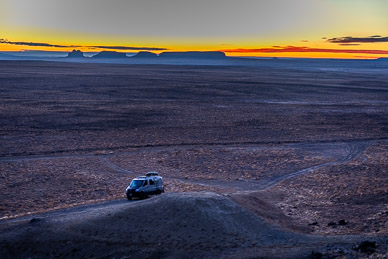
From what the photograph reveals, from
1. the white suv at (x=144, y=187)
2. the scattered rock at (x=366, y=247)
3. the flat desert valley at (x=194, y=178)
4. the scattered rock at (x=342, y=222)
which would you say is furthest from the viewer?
the white suv at (x=144, y=187)

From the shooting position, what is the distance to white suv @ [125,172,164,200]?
25016mm

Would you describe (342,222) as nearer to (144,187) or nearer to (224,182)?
(144,187)

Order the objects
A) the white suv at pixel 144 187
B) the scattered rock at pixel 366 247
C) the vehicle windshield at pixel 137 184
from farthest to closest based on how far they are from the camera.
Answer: the vehicle windshield at pixel 137 184
the white suv at pixel 144 187
the scattered rock at pixel 366 247

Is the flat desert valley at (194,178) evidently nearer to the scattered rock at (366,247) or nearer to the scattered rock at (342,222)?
the scattered rock at (366,247)

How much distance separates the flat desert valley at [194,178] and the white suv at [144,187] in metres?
0.96

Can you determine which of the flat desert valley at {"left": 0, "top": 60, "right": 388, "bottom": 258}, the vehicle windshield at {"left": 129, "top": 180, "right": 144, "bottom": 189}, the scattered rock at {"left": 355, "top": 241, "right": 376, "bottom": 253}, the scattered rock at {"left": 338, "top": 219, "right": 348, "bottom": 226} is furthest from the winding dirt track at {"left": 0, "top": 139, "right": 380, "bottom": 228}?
the scattered rock at {"left": 355, "top": 241, "right": 376, "bottom": 253}

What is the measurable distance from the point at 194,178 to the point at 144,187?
7375 mm

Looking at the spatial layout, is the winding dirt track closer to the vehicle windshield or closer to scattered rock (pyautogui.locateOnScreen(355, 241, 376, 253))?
the vehicle windshield

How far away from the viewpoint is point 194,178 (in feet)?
105

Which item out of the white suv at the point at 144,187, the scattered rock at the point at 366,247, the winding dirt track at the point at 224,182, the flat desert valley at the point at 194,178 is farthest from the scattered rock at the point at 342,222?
the white suv at the point at 144,187

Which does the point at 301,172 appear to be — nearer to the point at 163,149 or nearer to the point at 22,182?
the point at 163,149

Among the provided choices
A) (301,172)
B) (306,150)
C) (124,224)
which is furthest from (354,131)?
(124,224)

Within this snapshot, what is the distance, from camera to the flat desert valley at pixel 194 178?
17969 mm

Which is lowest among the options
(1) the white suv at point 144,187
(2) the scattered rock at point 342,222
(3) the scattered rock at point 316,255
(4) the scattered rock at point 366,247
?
Answer: (2) the scattered rock at point 342,222
